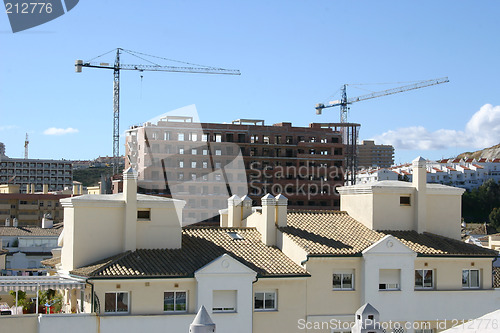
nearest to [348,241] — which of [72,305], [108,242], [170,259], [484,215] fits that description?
[170,259]

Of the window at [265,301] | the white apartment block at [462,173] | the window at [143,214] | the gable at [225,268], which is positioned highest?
the white apartment block at [462,173]

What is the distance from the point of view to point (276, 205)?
3247cm

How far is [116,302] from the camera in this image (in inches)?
1078

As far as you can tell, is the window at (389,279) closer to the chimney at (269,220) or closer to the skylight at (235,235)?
the chimney at (269,220)

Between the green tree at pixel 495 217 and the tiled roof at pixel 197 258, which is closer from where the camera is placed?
the tiled roof at pixel 197 258

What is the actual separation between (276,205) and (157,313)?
8.03m

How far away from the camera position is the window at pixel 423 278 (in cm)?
3153

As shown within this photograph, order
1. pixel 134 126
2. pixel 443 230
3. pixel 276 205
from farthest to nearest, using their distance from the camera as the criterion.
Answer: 1. pixel 134 126
2. pixel 443 230
3. pixel 276 205

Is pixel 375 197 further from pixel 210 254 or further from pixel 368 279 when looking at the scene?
pixel 210 254

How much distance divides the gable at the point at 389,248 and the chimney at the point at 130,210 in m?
10.3

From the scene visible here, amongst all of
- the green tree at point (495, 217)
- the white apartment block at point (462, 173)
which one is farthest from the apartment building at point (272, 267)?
the white apartment block at point (462, 173)

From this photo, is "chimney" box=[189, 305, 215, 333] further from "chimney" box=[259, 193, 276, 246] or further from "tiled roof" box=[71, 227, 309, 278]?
"chimney" box=[259, 193, 276, 246]

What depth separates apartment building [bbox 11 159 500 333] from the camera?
27.8 meters

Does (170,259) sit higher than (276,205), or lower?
lower
